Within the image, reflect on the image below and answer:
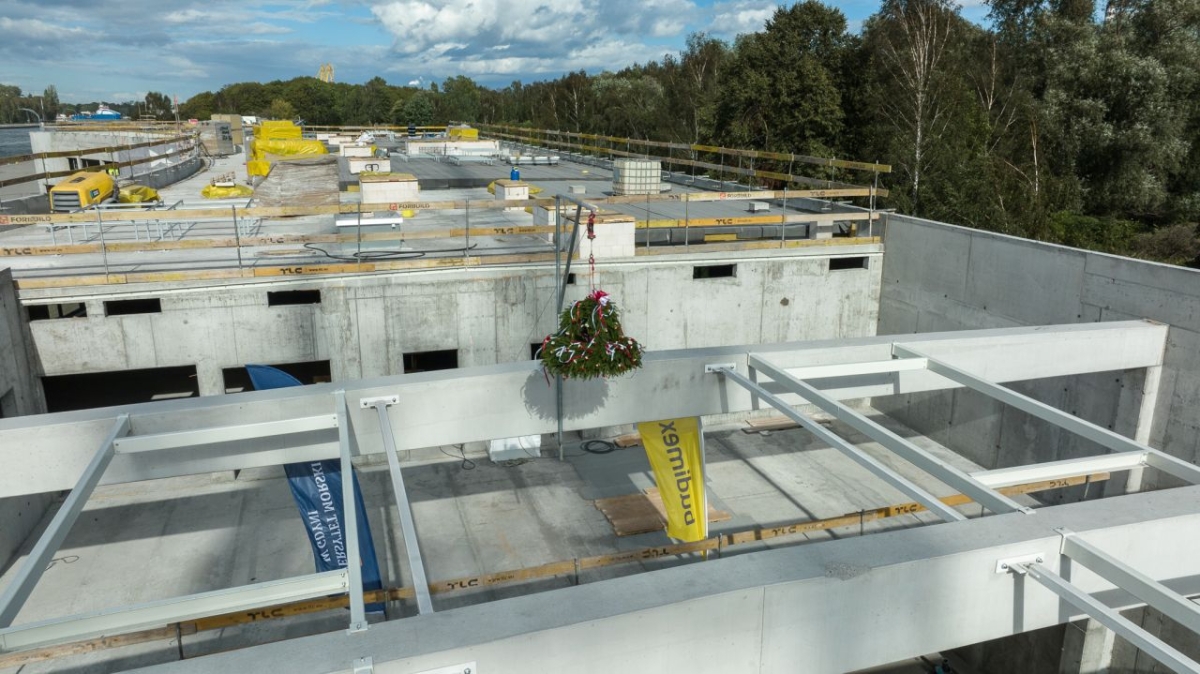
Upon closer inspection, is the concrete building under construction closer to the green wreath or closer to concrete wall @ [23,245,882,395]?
concrete wall @ [23,245,882,395]

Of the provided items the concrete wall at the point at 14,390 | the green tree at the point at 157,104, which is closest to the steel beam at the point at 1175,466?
the concrete wall at the point at 14,390

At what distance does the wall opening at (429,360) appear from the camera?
17297mm

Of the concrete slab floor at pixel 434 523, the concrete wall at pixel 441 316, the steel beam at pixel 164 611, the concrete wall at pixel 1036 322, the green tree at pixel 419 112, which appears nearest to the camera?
the steel beam at pixel 164 611

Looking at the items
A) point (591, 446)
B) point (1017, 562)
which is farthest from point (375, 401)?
point (591, 446)

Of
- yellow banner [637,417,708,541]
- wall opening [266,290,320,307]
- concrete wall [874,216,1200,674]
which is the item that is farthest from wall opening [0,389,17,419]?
concrete wall [874,216,1200,674]

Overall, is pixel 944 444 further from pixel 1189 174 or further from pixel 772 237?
pixel 1189 174

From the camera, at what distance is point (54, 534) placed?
5.91 meters

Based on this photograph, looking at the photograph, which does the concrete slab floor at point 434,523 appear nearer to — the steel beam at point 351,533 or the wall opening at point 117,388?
the wall opening at point 117,388

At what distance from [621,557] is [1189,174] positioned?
30514 mm

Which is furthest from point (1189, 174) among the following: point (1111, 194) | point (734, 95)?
point (734, 95)

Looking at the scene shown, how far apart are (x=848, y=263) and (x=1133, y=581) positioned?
1557cm

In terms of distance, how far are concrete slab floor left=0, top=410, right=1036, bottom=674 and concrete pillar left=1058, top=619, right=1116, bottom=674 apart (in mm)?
3890

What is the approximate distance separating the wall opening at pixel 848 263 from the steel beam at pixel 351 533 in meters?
14.8

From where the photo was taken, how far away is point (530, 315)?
56.3 ft
